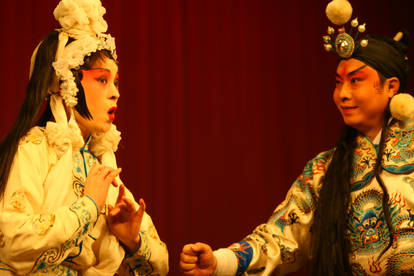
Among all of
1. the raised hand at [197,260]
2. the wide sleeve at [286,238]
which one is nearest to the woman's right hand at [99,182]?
the raised hand at [197,260]

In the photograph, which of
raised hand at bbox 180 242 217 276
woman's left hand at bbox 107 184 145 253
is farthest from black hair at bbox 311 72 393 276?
woman's left hand at bbox 107 184 145 253

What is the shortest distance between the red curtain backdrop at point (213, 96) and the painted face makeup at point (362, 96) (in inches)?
33.8

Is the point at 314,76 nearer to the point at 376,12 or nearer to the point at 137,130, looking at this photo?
the point at 376,12

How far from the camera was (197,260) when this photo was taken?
2.02m

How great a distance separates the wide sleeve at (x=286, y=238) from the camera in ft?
6.95

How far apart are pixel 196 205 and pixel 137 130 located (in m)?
0.44

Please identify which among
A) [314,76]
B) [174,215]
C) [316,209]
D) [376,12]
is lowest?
[174,215]

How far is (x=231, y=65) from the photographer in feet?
9.64

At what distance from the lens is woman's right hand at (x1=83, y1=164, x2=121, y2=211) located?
1.76 m

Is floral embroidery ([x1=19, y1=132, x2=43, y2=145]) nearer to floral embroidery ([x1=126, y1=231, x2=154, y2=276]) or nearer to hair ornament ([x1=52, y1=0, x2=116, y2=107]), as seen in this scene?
hair ornament ([x1=52, y1=0, x2=116, y2=107])

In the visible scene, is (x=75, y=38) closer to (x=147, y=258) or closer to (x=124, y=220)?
(x=124, y=220)

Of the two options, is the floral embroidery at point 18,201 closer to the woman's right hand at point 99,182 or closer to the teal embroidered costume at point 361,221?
the woman's right hand at point 99,182

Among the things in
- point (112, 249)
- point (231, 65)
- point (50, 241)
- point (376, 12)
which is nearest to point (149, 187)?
point (231, 65)

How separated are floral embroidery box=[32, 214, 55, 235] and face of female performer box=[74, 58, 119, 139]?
358 mm
